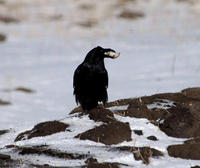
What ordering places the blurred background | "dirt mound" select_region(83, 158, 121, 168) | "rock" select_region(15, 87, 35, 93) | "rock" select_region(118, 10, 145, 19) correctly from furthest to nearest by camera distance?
"rock" select_region(118, 10, 145, 19), "rock" select_region(15, 87, 35, 93), the blurred background, "dirt mound" select_region(83, 158, 121, 168)

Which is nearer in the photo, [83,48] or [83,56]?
[83,56]

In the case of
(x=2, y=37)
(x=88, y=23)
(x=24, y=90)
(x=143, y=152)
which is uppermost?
(x=88, y=23)

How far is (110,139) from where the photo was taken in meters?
6.06

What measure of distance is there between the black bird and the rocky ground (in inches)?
11.3

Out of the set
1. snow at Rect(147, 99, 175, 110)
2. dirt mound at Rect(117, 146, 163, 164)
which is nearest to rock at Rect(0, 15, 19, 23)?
snow at Rect(147, 99, 175, 110)

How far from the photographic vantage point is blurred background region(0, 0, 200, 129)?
43.7 feet

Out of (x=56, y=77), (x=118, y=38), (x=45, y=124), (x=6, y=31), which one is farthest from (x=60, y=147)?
(x=6, y=31)

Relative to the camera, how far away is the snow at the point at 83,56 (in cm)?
655

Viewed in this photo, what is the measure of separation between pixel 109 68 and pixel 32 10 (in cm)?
1110

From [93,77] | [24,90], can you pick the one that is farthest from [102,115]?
[24,90]

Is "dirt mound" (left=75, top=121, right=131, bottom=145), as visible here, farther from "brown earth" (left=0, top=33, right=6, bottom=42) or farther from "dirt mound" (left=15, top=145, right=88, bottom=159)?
"brown earth" (left=0, top=33, right=6, bottom=42)

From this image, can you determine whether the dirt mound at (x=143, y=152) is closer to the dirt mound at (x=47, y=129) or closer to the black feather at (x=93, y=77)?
the dirt mound at (x=47, y=129)

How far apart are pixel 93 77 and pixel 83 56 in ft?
36.9

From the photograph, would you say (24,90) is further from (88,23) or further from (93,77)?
(88,23)
